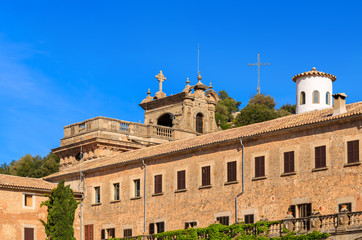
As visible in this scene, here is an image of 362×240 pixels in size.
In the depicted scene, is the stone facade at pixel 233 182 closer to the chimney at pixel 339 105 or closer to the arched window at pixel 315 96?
the chimney at pixel 339 105

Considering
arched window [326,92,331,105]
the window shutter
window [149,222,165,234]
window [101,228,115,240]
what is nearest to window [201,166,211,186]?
window [149,222,165,234]

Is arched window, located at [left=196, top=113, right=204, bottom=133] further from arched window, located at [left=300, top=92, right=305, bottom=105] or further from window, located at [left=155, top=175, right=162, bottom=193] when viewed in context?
window, located at [left=155, top=175, right=162, bottom=193]

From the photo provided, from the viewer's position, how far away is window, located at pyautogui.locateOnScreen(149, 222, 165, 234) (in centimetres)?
5131

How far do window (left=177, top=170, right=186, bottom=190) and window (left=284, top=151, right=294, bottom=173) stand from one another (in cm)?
787

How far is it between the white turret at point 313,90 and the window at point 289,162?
1195 centimetres

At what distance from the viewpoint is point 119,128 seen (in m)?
68.6

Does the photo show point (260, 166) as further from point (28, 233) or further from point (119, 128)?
point (119, 128)

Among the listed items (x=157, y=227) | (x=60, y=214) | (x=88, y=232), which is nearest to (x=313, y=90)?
(x=157, y=227)

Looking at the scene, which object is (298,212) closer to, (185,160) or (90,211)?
(185,160)

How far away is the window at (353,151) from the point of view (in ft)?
138

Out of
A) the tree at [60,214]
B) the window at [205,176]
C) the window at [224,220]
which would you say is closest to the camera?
the window at [224,220]

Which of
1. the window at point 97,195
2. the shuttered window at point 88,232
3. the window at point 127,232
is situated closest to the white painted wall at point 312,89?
the window at point 127,232

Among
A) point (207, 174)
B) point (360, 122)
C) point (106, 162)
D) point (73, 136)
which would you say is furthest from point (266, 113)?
point (360, 122)

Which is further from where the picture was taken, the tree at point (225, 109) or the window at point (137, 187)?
the tree at point (225, 109)
